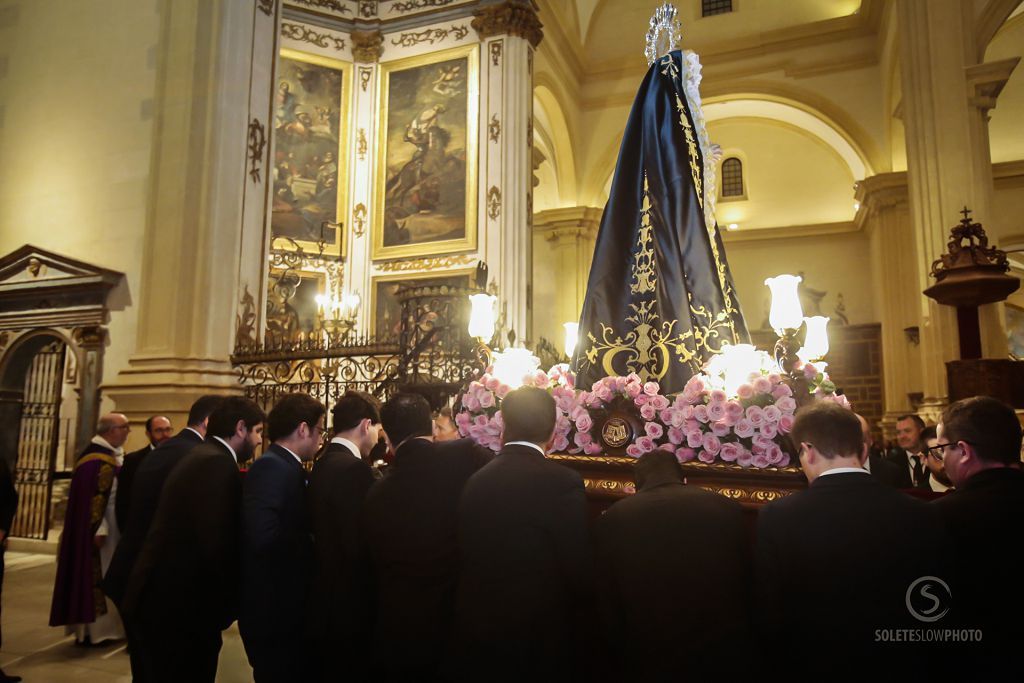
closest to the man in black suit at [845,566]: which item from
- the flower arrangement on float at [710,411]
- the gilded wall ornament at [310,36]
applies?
the flower arrangement on float at [710,411]

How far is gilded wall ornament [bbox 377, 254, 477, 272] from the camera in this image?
12.3 metres

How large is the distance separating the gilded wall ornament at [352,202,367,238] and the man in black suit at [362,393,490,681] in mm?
10968

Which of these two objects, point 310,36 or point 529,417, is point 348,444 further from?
point 310,36

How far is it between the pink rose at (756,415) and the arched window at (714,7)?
714 inches

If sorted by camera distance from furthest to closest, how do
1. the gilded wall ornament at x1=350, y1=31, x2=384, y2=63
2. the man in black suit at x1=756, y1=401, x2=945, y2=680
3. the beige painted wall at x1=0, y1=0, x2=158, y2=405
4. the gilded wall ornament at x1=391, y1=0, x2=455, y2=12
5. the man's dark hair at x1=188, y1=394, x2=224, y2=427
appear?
the gilded wall ornament at x1=350, y1=31, x2=384, y2=63, the gilded wall ornament at x1=391, y1=0, x2=455, y2=12, the beige painted wall at x1=0, y1=0, x2=158, y2=405, the man's dark hair at x1=188, y1=394, x2=224, y2=427, the man in black suit at x1=756, y1=401, x2=945, y2=680

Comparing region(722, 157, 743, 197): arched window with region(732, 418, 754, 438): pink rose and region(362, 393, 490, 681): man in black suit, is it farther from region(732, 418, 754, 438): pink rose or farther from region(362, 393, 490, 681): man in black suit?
region(362, 393, 490, 681): man in black suit

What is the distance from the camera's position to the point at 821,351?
6.07 m

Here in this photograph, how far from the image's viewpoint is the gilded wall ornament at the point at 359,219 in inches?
517

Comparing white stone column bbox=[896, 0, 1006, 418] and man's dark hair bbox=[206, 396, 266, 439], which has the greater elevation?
white stone column bbox=[896, 0, 1006, 418]

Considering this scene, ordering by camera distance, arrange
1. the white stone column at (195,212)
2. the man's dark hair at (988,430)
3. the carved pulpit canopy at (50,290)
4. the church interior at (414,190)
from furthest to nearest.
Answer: the carved pulpit canopy at (50,290)
the church interior at (414,190)
the white stone column at (195,212)
the man's dark hair at (988,430)

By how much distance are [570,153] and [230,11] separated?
474 inches

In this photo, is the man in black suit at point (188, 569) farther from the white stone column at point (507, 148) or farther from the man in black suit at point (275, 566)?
the white stone column at point (507, 148)

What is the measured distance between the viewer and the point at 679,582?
2.12 m

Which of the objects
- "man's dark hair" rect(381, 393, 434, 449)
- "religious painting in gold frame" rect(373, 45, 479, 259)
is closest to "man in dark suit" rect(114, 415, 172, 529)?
"man's dark hair" rect(381, 393, 434, 449)
